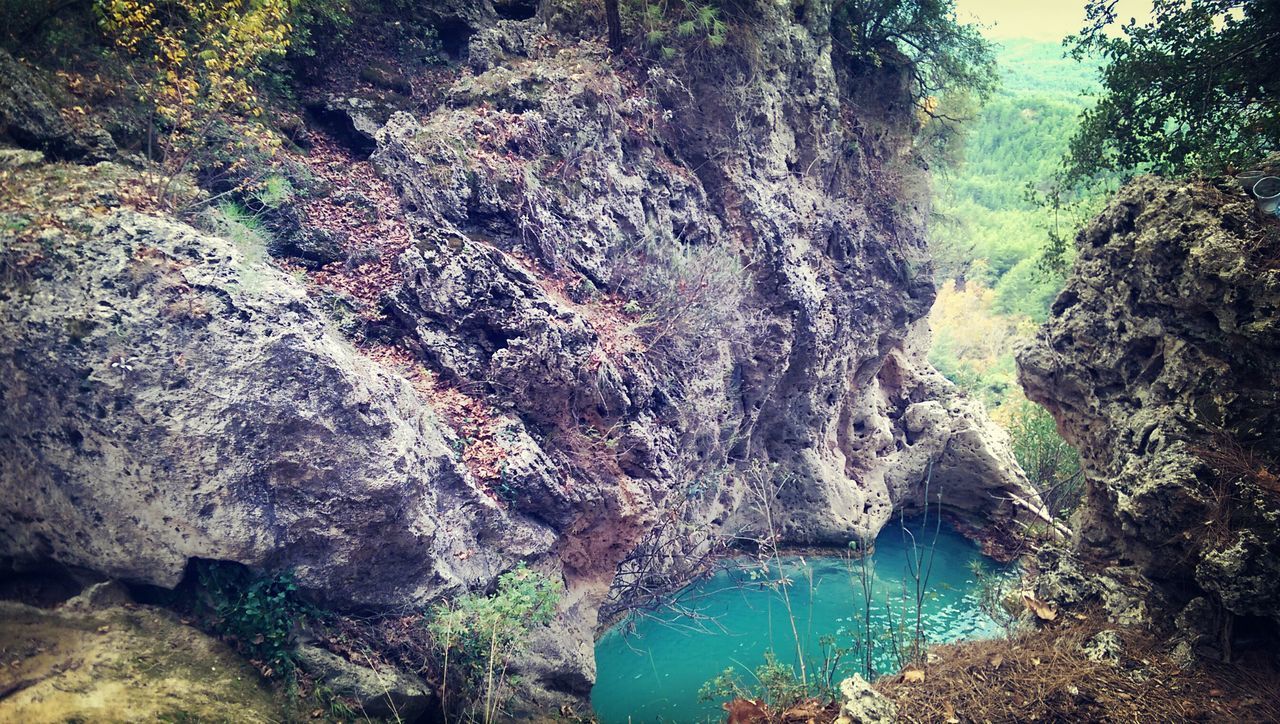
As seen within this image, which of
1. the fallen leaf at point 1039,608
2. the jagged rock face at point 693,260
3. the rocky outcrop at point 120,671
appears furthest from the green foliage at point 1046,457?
the rocky outcrop at point 120,671

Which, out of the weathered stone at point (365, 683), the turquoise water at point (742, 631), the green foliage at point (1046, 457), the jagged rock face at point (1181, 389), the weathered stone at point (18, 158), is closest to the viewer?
the weathered stone at point (18, 158)

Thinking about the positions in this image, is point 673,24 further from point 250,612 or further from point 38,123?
point 250,612

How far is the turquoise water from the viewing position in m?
10.0

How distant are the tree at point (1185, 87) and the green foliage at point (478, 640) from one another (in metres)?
9.77

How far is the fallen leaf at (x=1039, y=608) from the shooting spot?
348 inches

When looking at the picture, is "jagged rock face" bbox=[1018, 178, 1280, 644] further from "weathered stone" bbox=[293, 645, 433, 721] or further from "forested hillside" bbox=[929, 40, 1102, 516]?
"forested hillside" bbox=[929, 40, 1102, 516]

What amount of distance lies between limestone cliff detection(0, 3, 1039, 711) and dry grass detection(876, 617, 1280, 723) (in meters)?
4.30

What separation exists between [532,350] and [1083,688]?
7.10 metres

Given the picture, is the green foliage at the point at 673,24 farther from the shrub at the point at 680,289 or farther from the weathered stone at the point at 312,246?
the weathered stone at the point at 312,246

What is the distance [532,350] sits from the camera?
8.82m

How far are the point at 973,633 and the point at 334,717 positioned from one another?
1037 cm

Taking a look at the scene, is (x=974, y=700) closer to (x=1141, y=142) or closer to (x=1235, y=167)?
(x=1235, y=167)

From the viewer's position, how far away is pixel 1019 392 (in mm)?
29953

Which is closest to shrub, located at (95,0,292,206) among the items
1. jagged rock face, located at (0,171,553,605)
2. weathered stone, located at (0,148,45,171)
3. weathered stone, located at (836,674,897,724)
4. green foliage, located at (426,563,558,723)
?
weathered stone, located at (0,148,45,171)
